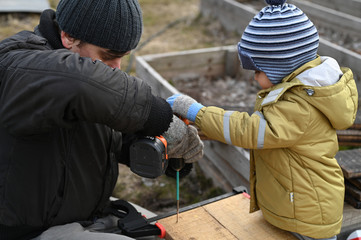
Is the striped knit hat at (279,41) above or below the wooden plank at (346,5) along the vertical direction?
above

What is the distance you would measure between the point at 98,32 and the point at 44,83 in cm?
37

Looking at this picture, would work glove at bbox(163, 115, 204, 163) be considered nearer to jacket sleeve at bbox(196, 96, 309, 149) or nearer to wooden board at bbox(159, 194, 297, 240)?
jacket sleeve at bbox(196, 96, 309, 149)

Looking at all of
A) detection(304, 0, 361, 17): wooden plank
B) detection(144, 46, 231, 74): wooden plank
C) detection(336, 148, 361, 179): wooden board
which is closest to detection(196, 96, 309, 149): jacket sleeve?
detection(336, 148, 361, 179): wooden board

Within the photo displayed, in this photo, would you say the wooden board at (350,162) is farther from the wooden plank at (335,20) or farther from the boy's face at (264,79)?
the wooden plank at (335,20)

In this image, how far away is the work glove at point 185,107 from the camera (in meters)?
1.97

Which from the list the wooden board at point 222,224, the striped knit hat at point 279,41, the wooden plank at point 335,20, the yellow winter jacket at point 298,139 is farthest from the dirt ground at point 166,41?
the striped knit hat at point 279,41

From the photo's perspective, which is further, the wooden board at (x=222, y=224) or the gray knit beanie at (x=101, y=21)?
the wooden board at (x=222, y=224)

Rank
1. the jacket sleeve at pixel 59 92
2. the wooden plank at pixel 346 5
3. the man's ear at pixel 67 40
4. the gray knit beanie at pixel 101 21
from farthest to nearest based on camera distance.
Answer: the wooden plank at pixel 346 5, the man's ear at pixel 67 40, the gray knit beanie at pixel 101 21, the jacket sleeve at pixel 59 92

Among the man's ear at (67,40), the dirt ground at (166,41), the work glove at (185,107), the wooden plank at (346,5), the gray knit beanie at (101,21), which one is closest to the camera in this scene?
the gray knit beanie at (101,21)

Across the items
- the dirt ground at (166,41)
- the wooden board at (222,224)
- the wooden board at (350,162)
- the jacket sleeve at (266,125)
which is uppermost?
the jacket sleeve at (266,125)

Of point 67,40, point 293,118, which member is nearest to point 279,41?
point 293,118

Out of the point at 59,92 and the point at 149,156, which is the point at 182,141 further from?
the point at 59,92

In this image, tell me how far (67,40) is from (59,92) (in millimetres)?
425

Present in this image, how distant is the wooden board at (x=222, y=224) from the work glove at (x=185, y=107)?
616mm
